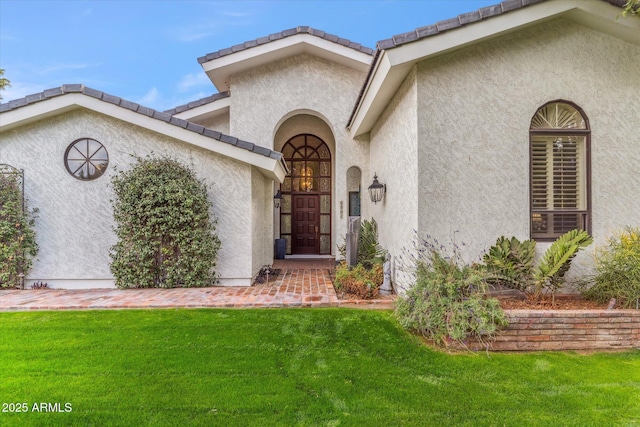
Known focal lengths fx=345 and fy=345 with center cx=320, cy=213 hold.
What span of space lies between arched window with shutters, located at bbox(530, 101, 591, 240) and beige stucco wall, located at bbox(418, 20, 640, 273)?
17 centimetres

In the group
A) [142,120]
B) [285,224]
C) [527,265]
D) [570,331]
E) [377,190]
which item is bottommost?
[570,331]

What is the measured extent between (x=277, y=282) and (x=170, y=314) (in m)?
3.59

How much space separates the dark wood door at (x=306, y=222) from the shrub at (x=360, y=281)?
24.3 feet

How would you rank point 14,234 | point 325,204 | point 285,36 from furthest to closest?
point 325,204, point 285,36, point 14,234

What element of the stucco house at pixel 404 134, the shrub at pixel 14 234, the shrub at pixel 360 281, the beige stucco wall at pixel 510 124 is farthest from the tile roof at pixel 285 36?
the shrub at pixel 360 281

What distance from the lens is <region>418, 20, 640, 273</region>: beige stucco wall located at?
7.14 metres

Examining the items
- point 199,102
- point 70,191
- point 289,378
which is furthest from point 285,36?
point 289,378

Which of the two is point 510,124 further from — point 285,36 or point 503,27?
point 285,36

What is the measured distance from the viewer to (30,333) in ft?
20.2

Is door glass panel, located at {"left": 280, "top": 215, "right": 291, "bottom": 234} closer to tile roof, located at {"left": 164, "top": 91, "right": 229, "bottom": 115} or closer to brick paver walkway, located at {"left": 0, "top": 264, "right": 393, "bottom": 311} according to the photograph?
tile roof, located at {"left": 164, "top": 91, "right": 229, "bottom": 115}

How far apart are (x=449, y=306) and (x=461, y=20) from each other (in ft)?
17.6

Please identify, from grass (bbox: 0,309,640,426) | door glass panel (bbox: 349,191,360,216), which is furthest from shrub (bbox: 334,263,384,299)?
door glass panel (bbox: 349,191,360,216)

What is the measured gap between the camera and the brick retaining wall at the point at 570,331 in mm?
5477

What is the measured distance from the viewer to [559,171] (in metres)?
7.38
